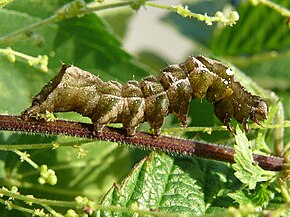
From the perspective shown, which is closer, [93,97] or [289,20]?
[93,97]

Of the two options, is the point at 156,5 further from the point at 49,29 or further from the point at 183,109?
the point at 49,29

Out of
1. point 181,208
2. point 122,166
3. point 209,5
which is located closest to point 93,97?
point 181,208

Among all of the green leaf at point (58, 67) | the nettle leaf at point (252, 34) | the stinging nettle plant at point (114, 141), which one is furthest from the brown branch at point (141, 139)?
the nettle leaf at point (252, 34)

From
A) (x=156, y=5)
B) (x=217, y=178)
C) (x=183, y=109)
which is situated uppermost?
(x=156, y=5)

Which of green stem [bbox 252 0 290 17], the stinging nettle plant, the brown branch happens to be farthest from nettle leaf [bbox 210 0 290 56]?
the brown branch

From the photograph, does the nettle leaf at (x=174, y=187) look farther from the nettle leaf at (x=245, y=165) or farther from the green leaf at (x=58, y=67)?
the green leaf at (x=58, y=67)

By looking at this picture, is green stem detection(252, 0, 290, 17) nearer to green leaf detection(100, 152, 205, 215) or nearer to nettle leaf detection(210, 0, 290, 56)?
green leaf detection(100, 152, 205, 215)

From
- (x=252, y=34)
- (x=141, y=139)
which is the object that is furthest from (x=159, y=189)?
(x=252, y=34)
